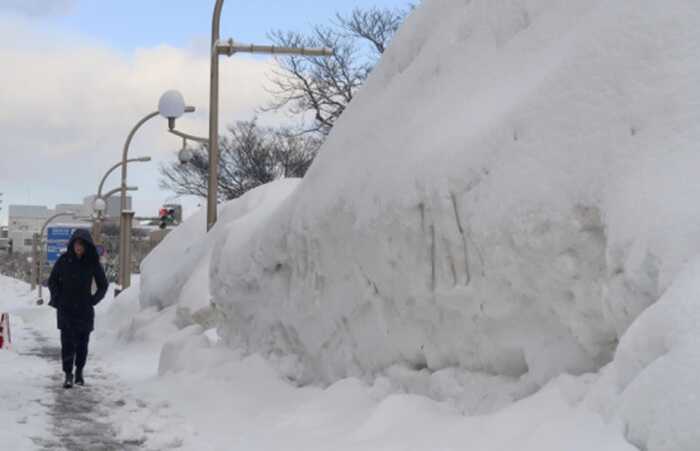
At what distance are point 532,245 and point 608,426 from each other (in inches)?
53.0

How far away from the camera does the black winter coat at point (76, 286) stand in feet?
34.7

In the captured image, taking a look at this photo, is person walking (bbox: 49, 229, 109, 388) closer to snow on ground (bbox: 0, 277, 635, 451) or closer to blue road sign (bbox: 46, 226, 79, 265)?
snow on ground (bbox: 0, 277, 635, 451)

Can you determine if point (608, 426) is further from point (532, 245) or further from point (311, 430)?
point (311, 430)

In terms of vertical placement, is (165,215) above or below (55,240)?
below

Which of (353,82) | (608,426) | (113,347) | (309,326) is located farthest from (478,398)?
(353,82)

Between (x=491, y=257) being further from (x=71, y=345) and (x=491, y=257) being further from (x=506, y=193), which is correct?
(x=71, y=345)

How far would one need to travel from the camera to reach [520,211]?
18.3 ft

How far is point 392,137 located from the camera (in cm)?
754

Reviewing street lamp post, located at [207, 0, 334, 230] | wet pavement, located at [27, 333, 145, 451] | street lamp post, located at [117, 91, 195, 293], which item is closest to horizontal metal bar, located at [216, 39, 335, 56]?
street lamp post, located at [207, 0, 334, 230]

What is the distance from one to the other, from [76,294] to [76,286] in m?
0.08

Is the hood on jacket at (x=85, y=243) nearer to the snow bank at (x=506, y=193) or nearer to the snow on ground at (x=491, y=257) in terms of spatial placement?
the snow on ground at (x=491, y=257)

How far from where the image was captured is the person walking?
416 inches

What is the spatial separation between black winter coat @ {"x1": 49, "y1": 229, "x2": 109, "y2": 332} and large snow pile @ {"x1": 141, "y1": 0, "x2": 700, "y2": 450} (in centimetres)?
283

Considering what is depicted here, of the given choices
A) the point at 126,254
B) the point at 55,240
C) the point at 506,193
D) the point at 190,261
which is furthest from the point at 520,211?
the point at 55,240
